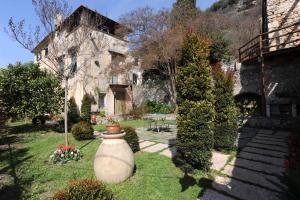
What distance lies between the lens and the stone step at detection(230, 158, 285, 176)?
4496 mm

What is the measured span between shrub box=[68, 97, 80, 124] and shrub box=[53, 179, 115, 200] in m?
12.0

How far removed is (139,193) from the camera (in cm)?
376

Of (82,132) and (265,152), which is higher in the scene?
(82,132)

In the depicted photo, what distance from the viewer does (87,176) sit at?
460 centimetres

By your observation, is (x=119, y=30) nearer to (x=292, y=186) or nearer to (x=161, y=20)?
(x=161, y=20)

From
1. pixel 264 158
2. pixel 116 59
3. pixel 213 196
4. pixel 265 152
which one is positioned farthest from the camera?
pixel 116 59

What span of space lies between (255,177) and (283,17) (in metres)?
11.1

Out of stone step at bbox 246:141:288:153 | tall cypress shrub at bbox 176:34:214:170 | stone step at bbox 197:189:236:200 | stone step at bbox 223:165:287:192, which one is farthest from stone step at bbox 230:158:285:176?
stone step at bbox 246:141:288:153

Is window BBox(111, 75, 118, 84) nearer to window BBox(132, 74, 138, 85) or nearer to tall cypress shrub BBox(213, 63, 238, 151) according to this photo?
window BBox(132, 74, 138, 85)

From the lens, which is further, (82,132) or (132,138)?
(82,132)

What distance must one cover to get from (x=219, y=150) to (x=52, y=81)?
10398 millimetres

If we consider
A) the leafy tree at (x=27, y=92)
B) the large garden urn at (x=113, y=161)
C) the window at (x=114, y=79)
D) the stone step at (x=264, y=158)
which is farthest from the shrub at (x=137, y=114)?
the large garden urn at (x=113, y=161)

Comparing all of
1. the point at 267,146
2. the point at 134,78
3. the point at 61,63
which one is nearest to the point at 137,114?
the point at 134,78

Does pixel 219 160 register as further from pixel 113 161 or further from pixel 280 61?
pixel 280 61
